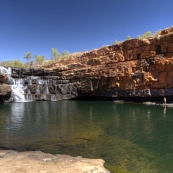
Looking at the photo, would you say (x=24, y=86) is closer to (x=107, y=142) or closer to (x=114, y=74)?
(x=114, y=74)

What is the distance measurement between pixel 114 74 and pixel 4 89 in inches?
958

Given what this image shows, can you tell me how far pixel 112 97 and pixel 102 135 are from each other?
30.5 m

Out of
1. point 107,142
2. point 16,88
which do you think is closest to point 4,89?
point 16,88

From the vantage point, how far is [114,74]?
132ft

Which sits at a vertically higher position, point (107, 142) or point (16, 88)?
point (16, 88)

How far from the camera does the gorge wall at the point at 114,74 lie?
3509 cm

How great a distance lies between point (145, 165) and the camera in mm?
8148

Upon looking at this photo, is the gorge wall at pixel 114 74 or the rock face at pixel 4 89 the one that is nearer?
the gorge wall at pixel 114 74

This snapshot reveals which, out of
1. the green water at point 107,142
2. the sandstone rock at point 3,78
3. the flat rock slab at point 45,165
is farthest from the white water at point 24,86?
the flat rock slab at point 45,165

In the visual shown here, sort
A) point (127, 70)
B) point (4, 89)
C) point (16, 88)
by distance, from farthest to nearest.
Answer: point (16, 88) < point (127, 70) < point (4, 89)

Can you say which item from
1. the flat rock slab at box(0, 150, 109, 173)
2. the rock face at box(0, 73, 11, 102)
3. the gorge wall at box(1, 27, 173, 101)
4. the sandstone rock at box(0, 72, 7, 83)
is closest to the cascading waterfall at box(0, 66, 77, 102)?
the gorge wall at box(1, 27, 173, 101)

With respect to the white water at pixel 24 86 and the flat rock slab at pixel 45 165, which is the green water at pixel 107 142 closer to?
the flat rock slab at pixel 45 165

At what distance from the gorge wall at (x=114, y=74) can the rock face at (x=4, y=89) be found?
4.66 metres

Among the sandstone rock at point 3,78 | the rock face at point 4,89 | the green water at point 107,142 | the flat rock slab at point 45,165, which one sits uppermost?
the sandstone rock at point 3,78
